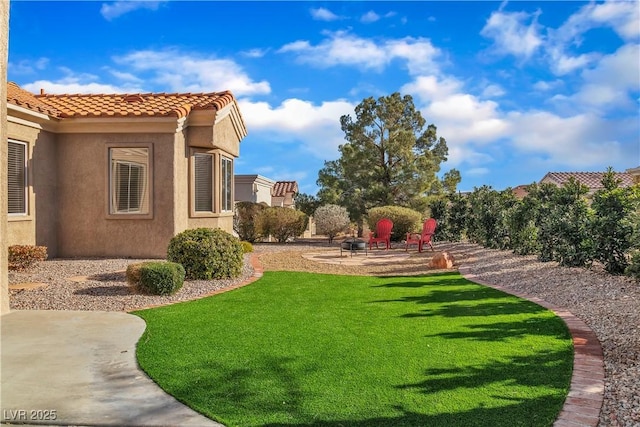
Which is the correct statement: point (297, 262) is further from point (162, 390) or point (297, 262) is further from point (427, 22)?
point (162, 390)

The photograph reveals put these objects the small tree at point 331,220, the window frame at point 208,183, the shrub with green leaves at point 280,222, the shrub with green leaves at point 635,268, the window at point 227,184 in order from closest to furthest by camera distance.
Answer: the shrub with green leaves at point 635,268
the window frame at point 208,183
the window at point 227,184
the shrub with green leaves at point 280,222
the small tree at point 331,220

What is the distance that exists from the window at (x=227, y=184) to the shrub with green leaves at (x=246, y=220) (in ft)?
16.2

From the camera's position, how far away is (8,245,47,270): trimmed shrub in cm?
1101

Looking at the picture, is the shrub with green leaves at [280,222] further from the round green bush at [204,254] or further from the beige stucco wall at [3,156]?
the beige stucco wall at [3,156]

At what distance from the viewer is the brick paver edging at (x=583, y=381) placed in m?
3.87

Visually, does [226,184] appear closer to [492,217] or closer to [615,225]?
[492,217]

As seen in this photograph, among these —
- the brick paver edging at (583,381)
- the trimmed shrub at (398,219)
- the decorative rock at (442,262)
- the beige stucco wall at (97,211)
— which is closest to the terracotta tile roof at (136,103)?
the beige stucco wall at (97,211)

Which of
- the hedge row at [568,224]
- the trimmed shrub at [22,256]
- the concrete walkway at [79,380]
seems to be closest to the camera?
the concrete walkway at [79,380]

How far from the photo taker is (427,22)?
11.1m

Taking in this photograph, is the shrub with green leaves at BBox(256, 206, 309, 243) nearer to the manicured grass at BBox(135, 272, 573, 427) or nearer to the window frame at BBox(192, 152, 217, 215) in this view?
the window frame at BBox(192, 152, 217, 215)

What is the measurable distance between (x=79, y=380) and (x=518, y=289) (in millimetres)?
8494

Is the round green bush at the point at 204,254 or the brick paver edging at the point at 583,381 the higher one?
the round green bush at the point at 204,254

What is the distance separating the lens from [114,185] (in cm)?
1399

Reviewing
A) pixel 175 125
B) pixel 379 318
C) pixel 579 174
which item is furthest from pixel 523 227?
pixel 579 174
